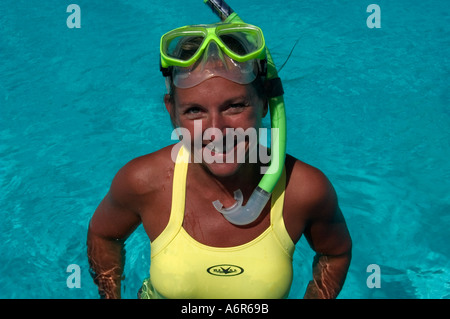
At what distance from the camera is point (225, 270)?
2424mm

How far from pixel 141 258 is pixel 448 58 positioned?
13.9ft

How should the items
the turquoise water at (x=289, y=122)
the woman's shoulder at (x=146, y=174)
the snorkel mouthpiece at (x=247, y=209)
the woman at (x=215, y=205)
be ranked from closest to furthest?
the woman at (x=215, y=205)
the snorkel mouthpiece at (x=247, y=209)
the woman's shoulder at (x=146, y=174)
the turquoise water at (x=289, y=122)

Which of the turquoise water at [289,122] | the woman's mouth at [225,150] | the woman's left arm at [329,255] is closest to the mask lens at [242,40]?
the woman's mouth at [225,150]

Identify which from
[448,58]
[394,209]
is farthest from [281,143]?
[448,58]

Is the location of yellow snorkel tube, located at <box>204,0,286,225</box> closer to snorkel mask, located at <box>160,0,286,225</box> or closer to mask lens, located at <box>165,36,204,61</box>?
snorkel mask, located at <box>160,0,286,225</box>

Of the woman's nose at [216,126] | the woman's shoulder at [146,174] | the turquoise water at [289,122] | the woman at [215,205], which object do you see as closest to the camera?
the woman's nose at [216,126]

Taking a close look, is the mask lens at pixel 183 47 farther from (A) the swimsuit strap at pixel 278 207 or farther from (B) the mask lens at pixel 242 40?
(A) the swimsuit strap at pixel 278 207

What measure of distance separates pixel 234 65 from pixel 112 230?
1.13 meters

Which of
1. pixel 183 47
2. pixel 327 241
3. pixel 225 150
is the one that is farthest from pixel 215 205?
pixel 183 47

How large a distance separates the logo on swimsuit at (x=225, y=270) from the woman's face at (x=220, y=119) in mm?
479

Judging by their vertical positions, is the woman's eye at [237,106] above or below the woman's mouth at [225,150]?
above

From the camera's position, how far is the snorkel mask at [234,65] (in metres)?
2.19

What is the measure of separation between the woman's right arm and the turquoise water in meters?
0.85

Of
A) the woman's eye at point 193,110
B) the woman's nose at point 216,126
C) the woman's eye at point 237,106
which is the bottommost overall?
the woman's nose at point 216,126
